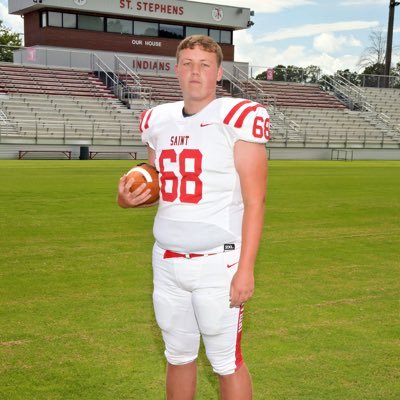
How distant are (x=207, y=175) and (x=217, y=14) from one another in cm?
4528

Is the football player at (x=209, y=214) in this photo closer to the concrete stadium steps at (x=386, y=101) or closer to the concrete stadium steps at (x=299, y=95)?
the concrete stadium steps at (x=299, y=95)

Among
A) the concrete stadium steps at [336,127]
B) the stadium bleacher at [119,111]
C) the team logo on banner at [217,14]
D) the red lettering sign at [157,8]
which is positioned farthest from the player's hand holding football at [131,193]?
the team logo on banner at [217,14]

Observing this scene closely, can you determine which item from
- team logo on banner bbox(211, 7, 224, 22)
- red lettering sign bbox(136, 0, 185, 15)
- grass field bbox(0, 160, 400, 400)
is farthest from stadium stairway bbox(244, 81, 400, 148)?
grass field bbox(0, 160, 400, 400)

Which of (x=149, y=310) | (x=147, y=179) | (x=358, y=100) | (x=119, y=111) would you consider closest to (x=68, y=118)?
(x=119, y=111)

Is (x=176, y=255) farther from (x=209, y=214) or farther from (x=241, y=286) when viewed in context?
(x=241, y=286)

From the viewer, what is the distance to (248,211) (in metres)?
3.04

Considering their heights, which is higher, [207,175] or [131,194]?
[207,175]

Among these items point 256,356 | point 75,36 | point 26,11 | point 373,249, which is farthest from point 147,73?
point 256,356

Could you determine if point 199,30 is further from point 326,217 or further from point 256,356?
point 256,356

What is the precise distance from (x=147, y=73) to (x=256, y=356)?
39.5 m

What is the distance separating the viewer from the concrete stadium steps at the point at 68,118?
1276 inches

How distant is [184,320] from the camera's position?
3.21m

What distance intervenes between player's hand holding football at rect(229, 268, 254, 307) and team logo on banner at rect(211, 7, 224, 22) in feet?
149

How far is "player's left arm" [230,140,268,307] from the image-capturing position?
9.86 ft
